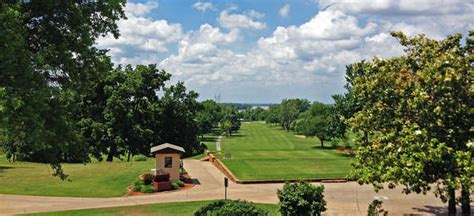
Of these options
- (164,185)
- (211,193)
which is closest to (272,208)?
(211,193)

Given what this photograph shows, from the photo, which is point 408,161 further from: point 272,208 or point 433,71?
point 272,208

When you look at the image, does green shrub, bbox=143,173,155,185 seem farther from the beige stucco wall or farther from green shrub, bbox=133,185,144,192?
the beige stucco wall

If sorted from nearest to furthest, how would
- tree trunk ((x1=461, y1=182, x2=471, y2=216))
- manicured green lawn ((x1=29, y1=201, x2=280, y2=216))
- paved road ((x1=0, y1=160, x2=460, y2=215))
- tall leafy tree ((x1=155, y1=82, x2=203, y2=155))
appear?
tree trunk ((x1=461, y1=182, x2=471, y2=216)) → manicured green lawn ((x1=29, y1=201, x2=280, y2=216)) → paved road ((x1=0, y1=160, x2=460, y2=215)) → tall leafy tree ((x1=155, y1=82, x2=203, y2=155))

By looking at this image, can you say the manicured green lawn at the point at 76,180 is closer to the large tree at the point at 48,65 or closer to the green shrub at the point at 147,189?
the green shrub at the point at 147,189

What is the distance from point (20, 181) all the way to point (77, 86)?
63.3 ft

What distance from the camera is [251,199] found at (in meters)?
25.3

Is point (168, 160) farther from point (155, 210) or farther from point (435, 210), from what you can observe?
point (435, 210)

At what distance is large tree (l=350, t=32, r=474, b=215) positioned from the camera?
479 inches

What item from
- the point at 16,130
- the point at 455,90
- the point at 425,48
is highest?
the point at 425,48

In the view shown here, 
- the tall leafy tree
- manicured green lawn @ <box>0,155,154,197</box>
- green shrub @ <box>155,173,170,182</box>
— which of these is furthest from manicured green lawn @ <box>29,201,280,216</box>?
the tall leafy tree

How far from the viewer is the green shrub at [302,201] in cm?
1731

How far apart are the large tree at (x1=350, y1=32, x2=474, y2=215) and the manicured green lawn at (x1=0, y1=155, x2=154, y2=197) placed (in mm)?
17607

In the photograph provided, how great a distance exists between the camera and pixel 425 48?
50.3 feet

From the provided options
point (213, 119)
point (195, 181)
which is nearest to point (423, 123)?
point (195, 181)
